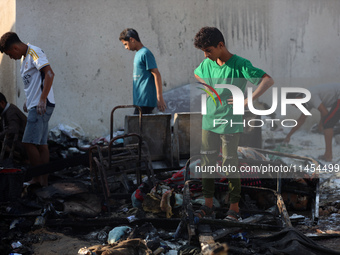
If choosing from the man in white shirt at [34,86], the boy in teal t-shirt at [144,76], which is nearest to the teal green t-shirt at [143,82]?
the boy in teal t-shirt at [144,76]

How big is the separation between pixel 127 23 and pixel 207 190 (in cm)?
540

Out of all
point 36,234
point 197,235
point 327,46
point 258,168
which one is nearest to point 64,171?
point 36,234

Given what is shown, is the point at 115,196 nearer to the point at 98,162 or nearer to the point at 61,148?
the point at 98,162

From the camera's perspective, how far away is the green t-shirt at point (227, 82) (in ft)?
12.0

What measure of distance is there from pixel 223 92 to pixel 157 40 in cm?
530

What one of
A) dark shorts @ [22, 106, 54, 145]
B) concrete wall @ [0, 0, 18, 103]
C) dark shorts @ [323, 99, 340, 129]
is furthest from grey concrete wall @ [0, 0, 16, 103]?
dark shorts @ [323, 99, 340, 129]

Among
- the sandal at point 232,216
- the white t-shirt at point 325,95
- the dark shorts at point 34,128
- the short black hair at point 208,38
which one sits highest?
the short black hair at point 208,38

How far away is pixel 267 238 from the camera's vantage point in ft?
10.6

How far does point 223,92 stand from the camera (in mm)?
3684

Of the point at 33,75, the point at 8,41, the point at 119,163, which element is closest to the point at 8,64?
the point at 8,41

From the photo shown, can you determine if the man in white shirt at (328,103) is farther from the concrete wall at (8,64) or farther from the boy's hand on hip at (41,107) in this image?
the concrete wall at (8,64)

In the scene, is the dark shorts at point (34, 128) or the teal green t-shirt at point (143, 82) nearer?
the dark shorts at point (34, 128)

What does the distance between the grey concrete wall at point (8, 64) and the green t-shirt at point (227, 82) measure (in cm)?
522

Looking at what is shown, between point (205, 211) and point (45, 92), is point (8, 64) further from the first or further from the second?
point (205, 211)
